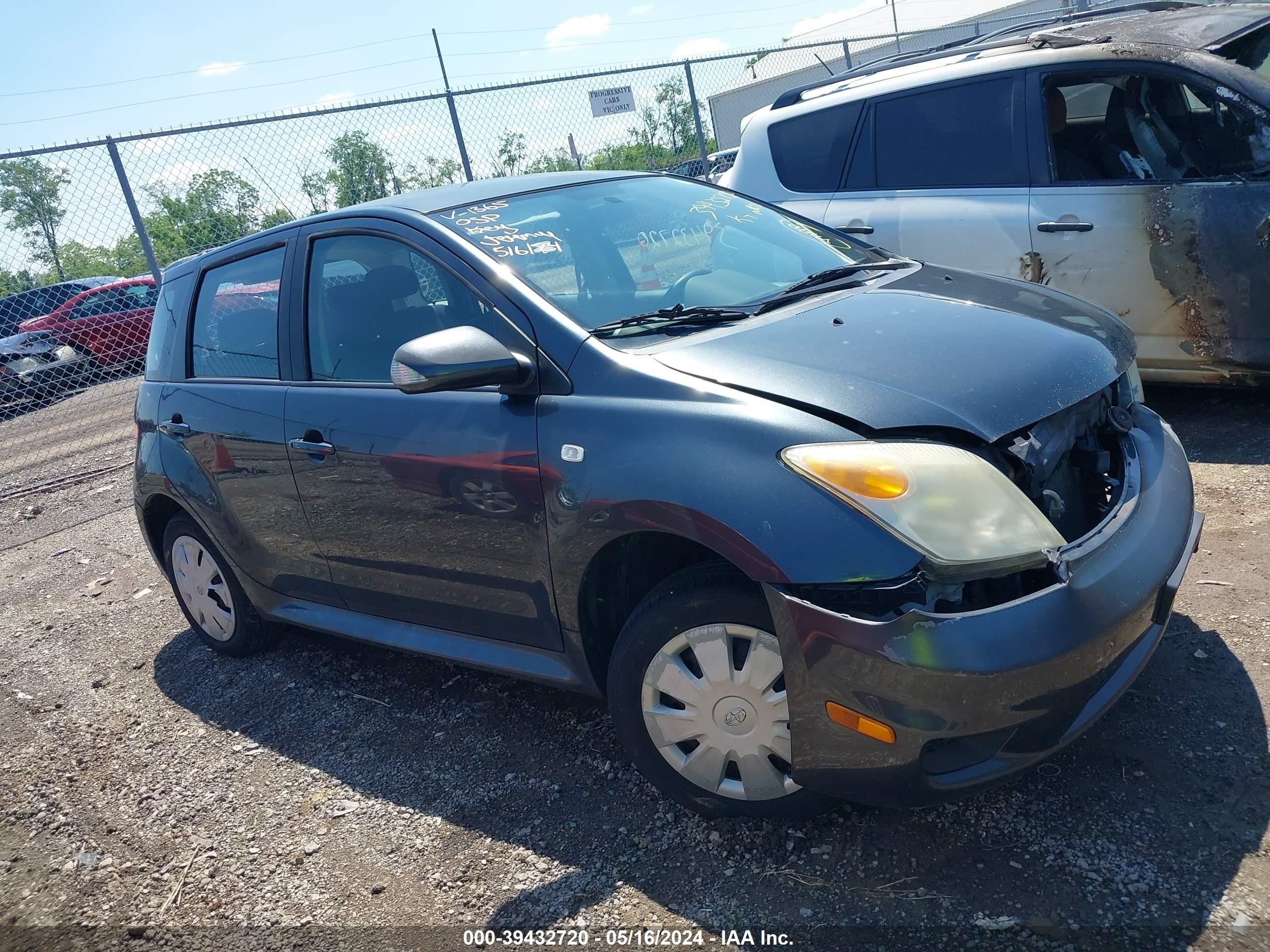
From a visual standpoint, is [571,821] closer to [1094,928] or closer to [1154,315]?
[1094,928]

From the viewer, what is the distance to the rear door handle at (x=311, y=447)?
3.31m

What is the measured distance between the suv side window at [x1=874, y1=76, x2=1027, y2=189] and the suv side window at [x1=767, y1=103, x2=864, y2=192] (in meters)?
0.19

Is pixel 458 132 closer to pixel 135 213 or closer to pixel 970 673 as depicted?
pixel 135 213

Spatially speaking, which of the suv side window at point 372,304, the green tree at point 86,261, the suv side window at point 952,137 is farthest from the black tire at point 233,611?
the green tree at point 86,261

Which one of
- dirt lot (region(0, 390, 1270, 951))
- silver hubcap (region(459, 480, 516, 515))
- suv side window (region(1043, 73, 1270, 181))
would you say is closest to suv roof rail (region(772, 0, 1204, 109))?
suv side window (region(1043, 73, 1270, 181))

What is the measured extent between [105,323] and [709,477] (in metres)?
11.3

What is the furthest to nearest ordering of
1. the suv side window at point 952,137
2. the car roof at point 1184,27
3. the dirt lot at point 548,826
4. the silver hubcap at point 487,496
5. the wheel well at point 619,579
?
the suv side window at point 952,137
the car roof at point 1184,27
the silver hubcap at point 487,496
the wheel well at point 619,579
the dirt lot at point 548,826

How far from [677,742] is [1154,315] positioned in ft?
11.1

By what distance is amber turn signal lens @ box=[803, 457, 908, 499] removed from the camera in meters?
2.14

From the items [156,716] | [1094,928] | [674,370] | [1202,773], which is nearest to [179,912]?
[156,716]

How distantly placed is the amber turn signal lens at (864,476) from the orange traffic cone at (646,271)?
109cm

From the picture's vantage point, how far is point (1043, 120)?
488 centimetres

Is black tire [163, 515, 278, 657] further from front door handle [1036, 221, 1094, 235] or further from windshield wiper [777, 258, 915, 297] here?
front door handle [1036, 221, 1094, 235]

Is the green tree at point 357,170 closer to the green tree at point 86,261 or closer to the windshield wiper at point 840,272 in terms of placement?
the green tree at point 86,261
